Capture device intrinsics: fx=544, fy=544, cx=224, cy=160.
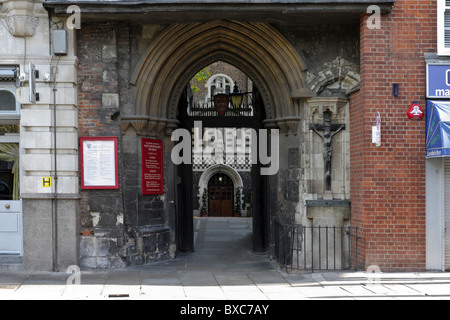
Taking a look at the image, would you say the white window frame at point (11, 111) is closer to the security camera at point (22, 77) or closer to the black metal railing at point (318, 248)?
the security camera at point (22, 77)

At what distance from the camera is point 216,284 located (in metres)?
9.75

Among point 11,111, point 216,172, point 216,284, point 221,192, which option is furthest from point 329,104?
point 221,192

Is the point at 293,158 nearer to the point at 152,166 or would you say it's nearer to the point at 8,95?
the point at 152,166

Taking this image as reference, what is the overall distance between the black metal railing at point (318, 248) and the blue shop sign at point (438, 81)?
10.1 feet

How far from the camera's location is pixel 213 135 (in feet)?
107

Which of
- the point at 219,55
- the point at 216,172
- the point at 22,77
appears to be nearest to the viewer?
the point at 22,77

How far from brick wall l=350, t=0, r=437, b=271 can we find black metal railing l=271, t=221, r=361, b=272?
0.84 metres

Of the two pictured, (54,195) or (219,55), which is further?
(219,55)

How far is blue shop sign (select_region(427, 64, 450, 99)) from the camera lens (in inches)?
405

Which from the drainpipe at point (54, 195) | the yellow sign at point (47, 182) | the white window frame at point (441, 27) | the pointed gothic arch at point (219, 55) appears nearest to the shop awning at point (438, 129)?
the white window frame at point (441, 27)

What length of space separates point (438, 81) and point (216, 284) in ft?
18.5

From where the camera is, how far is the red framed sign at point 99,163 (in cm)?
1119

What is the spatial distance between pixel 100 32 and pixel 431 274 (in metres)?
8.04

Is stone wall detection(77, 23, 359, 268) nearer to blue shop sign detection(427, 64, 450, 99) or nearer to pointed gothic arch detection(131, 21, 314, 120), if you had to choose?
pointed gothic arch detection(131, 21, 314, 120)
